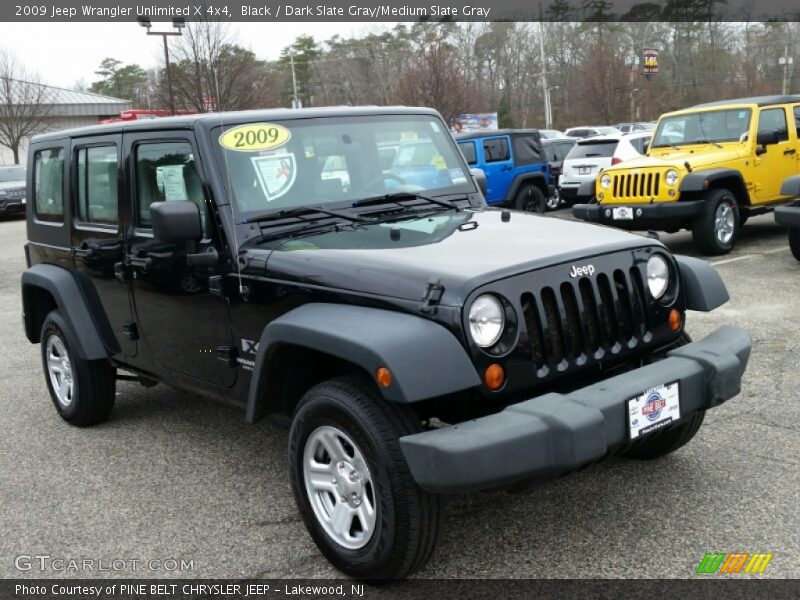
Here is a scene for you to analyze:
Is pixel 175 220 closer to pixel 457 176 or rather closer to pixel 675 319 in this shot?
pixel 457 176

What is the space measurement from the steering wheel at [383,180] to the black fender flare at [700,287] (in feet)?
4.68

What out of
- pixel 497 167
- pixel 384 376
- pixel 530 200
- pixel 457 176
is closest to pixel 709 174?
pixel 497 167

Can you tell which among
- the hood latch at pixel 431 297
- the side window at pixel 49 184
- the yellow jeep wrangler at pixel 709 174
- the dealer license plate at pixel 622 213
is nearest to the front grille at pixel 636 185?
the yellow jeep wrangler at pixel 709 174

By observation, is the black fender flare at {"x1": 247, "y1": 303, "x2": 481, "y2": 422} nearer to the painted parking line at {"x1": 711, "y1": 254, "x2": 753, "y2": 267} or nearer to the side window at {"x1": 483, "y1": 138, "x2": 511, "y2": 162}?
the painted parking line at {"x1": 711, "y1": 254, "x2": 753, "y2": 267}

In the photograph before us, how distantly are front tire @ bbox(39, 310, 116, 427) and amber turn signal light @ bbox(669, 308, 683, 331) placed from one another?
3.39 metres

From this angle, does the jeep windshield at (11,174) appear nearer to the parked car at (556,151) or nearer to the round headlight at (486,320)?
the parked car at (556,151)

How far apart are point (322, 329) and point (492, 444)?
0.78 meters

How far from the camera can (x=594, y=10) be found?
2386 inches

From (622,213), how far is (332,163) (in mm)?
7018

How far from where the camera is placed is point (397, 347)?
2865 mm

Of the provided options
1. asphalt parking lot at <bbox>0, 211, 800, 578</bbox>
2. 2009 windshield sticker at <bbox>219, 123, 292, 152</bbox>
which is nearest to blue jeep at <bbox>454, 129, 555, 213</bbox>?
asphalt parking lot at <bbox>0, 211, 800, 578</bbox>

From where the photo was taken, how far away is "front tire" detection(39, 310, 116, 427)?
515 cm

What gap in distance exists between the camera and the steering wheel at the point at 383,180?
13.9ft

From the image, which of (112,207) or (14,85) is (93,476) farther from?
(14,85)
